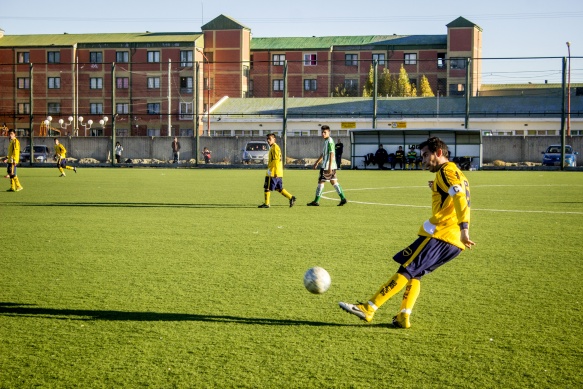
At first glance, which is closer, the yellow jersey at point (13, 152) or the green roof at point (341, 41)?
the yellow jersey at point (13, 152)

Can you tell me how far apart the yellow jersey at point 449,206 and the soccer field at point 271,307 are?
823 millimetres

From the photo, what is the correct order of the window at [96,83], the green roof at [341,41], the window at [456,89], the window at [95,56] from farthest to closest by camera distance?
the green roof at [341,41]
the window at [456,89]
the window at [95,56]
the window at [96,83]

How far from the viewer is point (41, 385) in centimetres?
509

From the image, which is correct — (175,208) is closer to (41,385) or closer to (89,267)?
(89,267)

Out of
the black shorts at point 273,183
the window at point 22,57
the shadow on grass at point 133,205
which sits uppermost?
the window at point 22,57

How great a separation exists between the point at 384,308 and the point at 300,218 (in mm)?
8611

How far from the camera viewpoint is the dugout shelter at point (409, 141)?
45969 mm

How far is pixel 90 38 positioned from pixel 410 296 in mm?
84089

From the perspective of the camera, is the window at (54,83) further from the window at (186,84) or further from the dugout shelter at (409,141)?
the dugout shelter at (409,141)

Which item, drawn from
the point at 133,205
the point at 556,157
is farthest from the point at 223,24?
the point at 133,205

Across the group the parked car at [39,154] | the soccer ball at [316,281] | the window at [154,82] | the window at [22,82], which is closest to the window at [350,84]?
the window at [154,82]

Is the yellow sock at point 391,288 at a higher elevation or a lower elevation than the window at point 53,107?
lower

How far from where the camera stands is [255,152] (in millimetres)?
53094

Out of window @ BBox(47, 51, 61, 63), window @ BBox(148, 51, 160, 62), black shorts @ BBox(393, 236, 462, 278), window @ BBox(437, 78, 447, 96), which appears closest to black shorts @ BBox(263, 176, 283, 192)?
black shorts @ BBox(393, 236, 462, 278)
